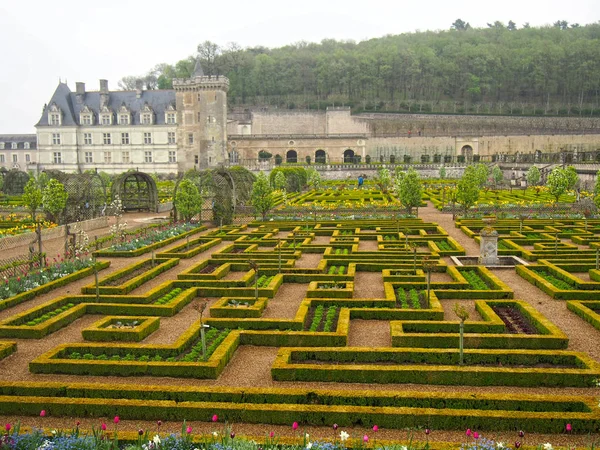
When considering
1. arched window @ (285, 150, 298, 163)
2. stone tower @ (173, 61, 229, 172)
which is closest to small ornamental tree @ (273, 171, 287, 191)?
stone tower @ (173, 61, 229, 172)

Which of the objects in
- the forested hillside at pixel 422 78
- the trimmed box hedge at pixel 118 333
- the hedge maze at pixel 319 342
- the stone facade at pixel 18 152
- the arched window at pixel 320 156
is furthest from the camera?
the forested hillside at pixel 422 78

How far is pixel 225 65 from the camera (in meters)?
91.7

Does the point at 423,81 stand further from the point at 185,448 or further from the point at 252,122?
the point at 185,448

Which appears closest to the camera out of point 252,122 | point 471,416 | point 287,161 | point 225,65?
point 471,416

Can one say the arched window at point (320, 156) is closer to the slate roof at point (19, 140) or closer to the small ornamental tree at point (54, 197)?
the slate roof at point (19, 140)

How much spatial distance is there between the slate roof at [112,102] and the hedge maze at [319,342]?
45492 mm

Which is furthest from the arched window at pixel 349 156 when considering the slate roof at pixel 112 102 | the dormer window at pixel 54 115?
the dormer window at pixel 54 115

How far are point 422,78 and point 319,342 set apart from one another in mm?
89266

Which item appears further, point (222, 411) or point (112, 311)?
point (112, 311)

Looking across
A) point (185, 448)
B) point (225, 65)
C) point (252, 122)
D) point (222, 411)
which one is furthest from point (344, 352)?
point (225, 65)

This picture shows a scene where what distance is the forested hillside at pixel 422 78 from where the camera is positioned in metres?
91.3

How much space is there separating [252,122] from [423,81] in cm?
3303

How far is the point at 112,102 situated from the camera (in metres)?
64.6

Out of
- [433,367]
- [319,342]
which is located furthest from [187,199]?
[433,367]
